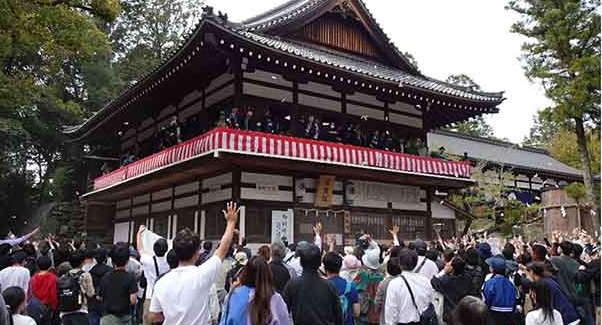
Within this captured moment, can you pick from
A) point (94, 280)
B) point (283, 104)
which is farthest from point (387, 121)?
point (94, 280)

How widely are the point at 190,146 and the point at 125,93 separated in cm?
540

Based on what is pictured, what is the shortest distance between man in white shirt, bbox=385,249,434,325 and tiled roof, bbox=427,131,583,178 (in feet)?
87.7

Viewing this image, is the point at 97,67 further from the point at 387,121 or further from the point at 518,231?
the point at 518,231

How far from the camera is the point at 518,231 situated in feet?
75.3

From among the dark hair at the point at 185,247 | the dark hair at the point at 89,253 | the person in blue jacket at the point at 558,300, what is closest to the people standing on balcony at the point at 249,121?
the dark hair at the point at 89,253

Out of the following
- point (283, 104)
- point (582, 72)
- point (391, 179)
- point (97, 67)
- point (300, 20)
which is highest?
point (97, 67)

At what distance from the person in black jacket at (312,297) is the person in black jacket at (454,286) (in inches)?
66.0

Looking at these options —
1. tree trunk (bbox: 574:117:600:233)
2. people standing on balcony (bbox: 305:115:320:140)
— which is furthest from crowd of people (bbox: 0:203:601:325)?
tree trunk (bbox: 574:117:600:233)

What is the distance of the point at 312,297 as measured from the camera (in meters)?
3.89

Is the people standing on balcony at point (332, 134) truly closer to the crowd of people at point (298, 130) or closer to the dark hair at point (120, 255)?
the crowd of people at point (298, 130)

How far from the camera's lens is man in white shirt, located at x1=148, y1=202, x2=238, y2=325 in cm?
346

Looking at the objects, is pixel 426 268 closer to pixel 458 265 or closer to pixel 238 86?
pixel 458 265

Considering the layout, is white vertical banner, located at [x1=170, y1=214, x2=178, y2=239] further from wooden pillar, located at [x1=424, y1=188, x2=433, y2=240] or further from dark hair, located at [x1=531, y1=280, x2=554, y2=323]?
dark hair, located at [x1=531, y1=280, x2=554, y2=323]

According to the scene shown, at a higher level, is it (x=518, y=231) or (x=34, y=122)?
(x=34, y=122)
